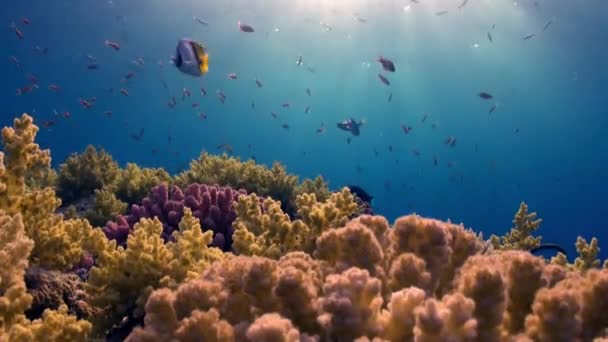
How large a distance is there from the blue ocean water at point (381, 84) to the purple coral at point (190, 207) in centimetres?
1377

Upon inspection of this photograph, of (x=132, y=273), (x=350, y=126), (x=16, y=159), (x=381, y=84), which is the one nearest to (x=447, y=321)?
(x=132, y=273)

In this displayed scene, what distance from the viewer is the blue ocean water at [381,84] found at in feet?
158

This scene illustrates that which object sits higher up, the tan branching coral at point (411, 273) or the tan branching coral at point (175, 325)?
the tan branching coral at point (411, 273)

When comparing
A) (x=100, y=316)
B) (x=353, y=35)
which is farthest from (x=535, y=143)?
(x=100, y=316)

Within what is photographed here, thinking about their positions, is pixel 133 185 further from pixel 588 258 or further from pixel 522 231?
pixel 588 258

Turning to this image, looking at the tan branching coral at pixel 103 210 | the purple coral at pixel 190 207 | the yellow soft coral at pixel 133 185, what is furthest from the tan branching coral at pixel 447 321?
the yellow soft coral at pixel 133 185

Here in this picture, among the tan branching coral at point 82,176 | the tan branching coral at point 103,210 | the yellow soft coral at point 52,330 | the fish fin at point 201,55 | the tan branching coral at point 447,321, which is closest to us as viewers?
the tan branching coral at point 447,321

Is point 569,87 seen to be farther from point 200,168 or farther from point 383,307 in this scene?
point 383,307

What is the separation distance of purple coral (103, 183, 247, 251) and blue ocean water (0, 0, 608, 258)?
13.8 metres

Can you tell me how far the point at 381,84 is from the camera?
85438 millimetres

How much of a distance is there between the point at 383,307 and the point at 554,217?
112183mm

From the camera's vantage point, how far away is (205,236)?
4.43 m

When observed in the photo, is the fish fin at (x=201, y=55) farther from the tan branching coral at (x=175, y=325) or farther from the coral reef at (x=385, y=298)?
the tan branching coral at (x=175, y=325)

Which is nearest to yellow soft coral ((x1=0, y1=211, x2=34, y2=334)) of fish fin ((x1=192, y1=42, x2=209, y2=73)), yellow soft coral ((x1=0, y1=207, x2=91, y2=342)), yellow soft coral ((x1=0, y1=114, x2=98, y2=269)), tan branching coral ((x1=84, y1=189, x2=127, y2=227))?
yellow soft coral ((x1=0, y1=207, x2=91, y2=342))
